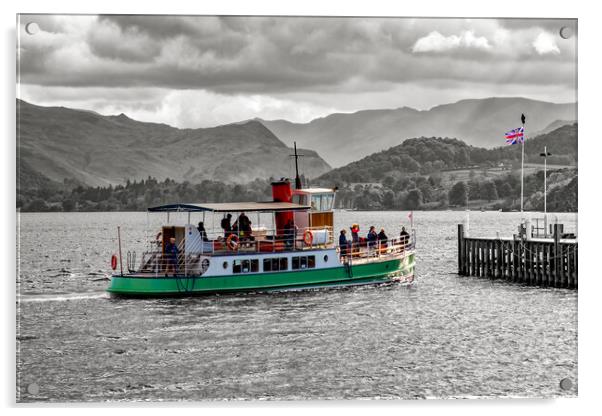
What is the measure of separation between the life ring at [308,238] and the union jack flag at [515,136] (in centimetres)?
788

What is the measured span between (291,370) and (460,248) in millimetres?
21476

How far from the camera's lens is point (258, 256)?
101 feet

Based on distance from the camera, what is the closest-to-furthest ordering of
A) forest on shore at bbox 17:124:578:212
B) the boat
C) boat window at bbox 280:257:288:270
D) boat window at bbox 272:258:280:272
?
forest on shore at bbox 17:124:578:212
the boat
boat window at bbox 272:258:280:272
boat window at bbox 280:257:288:270

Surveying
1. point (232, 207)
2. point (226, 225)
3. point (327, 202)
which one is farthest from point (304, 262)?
point (232, 207)

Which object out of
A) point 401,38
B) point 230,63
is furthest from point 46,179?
point 401,38

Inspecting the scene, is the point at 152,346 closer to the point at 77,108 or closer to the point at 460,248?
the point at 77,108

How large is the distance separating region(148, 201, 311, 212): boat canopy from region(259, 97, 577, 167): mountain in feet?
9.95

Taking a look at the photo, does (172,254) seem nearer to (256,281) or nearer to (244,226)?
(244,226)

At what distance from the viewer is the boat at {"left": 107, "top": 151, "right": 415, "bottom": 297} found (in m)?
29.3

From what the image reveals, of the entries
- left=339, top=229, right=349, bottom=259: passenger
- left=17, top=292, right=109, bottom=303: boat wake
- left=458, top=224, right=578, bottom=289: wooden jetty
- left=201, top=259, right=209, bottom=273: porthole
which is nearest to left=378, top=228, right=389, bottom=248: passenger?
left=339, top=229, right=349, bottom=259: passenger

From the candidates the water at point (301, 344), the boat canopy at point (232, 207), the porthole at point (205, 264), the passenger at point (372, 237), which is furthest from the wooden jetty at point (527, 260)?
the porthole at point (205, 264)

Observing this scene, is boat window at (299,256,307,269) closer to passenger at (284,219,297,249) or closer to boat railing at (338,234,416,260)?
passenger at (284,219,297,249)

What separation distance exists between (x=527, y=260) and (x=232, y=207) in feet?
41.7

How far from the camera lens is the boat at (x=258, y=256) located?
1155 inches
